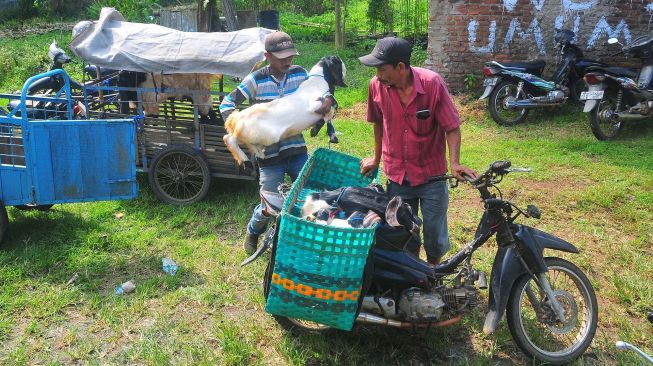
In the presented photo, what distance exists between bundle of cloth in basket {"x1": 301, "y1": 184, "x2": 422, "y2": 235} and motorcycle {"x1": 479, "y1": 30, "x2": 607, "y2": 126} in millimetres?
5557

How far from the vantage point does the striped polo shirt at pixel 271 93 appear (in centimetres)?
419

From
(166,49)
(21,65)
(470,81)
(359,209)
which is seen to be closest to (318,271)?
(359,209)

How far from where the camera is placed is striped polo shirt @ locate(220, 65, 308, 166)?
4.19 meters

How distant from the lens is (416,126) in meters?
3.39

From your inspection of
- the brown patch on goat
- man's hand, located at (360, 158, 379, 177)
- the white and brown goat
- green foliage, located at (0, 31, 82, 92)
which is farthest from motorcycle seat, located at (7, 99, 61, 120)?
green foliage, located at (0, 31, 82, 92)

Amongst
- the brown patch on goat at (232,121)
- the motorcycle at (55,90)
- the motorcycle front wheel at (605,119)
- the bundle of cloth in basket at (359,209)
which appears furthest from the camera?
the motorcycle front wheel at (605,119)

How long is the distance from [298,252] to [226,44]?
10.7ft

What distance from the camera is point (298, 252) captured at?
112 inches

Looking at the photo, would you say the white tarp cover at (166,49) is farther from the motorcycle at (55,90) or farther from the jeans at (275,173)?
the jeans at (275,173)

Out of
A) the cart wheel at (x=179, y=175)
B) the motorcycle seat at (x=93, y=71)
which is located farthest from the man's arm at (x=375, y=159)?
the motorcycle seat at (x=93, y=71)

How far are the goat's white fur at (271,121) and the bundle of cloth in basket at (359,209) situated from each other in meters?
0.70

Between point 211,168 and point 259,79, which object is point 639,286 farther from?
point 211,168

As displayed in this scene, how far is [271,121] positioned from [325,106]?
0.41 metres

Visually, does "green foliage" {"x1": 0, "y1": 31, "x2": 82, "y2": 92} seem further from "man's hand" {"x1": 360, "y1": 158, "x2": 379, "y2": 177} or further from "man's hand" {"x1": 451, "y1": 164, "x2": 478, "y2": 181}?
"man's hand" {"x1": 451, "y1": 164, "x2": 478, "y2": 181}
